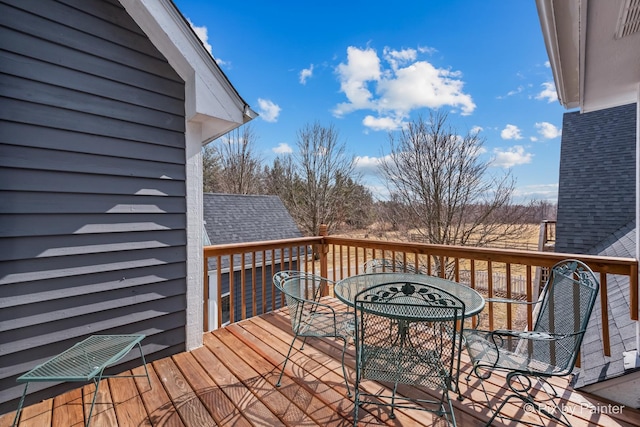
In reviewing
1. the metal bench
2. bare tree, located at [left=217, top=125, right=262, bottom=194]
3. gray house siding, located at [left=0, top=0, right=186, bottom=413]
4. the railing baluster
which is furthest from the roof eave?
bare tree, located at [left=217, top=125, right=262, bottom=194]

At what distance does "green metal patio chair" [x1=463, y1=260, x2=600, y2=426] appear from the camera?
149 centimetres

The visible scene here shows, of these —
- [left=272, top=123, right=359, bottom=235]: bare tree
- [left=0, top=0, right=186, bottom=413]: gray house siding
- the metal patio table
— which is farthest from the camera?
[left=272, top=123, right=359, bottom=235]: bare tree

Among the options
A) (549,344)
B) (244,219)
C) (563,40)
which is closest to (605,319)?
(549,344)

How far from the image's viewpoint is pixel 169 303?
8.18 feet

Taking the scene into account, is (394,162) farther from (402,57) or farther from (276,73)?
(276,73)

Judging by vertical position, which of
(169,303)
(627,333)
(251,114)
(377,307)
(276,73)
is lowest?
(627,333)

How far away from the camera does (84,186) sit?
Answer: 81.2 inches

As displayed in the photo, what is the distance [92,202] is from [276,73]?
10321 millimetres

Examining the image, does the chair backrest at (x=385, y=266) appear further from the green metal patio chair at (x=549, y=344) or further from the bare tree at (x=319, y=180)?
the bare tree at (x=319, y=180)

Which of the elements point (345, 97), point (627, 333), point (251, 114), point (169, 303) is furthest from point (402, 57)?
point (169, 303)

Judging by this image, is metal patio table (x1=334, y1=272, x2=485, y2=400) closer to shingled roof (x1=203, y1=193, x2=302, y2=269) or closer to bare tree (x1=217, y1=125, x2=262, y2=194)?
shingled roof (x1=203, y1=193, x2=302, y2=269)

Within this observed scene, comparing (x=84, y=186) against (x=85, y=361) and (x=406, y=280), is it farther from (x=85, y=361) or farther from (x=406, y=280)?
(x=406, y=280)

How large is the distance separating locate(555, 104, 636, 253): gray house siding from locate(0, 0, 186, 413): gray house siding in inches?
277

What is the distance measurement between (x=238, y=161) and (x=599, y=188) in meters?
14.4
